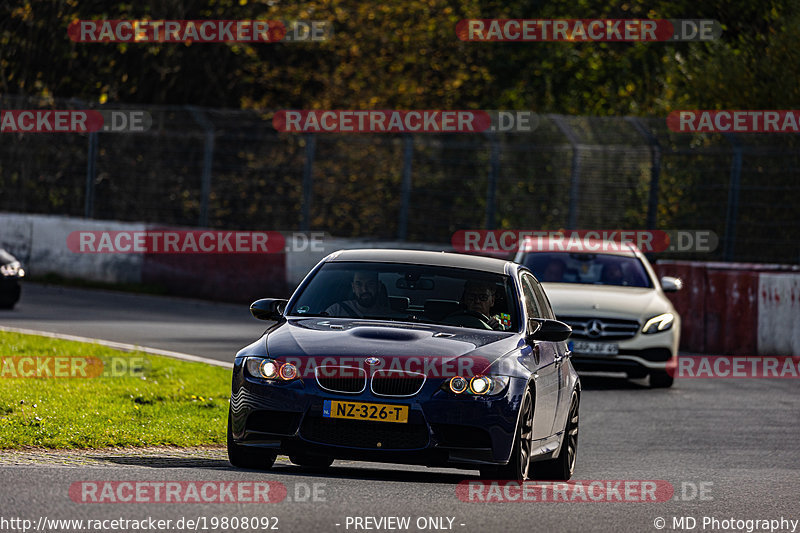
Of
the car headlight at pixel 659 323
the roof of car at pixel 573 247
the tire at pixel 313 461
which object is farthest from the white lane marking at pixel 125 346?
the tire at pixel 313 461

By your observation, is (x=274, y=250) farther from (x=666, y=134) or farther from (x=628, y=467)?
(x=628, y=467)

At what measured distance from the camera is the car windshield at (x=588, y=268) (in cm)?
1855

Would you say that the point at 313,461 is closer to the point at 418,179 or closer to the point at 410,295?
the point at 410,295

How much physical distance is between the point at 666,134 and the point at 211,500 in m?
17.9

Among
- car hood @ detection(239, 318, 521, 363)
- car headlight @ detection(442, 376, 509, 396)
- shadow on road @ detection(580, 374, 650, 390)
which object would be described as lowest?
shadow on road @ detection(580, 374, 650, 390)

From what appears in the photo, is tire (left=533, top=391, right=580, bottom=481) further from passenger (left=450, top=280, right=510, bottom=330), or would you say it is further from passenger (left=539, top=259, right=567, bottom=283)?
passenger (left=539, top=259, right=567, bottom=283)

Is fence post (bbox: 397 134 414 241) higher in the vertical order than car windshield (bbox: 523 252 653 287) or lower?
higher

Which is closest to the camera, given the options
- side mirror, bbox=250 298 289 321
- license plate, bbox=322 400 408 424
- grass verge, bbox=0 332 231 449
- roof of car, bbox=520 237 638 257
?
license plate, bbox=322 400 408 424

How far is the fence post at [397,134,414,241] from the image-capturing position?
27531 millimetres

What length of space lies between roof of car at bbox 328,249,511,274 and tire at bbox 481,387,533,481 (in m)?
1.40

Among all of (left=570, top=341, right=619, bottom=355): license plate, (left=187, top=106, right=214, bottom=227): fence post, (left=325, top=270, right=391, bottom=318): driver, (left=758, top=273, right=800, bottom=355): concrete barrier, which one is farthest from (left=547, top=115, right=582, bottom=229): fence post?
(left=325, top=270, right=391, bottom=318): driver

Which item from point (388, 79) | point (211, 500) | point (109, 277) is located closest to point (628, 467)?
point (211, 500)

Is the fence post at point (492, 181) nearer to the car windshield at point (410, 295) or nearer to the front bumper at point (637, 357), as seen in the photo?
the front bumper at point (637, 357)

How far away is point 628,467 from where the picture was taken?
38.0ft
